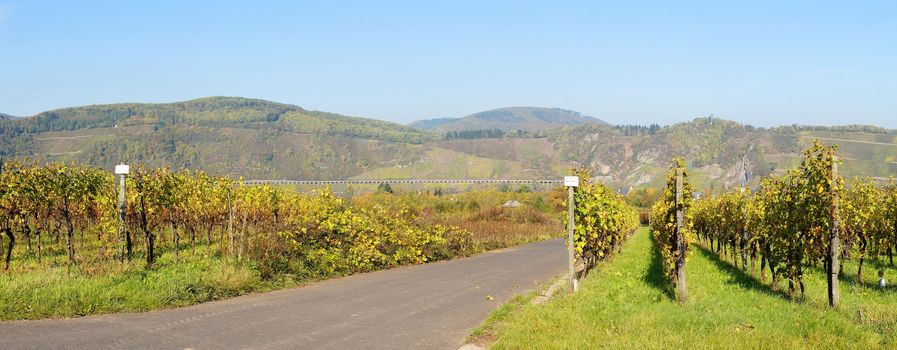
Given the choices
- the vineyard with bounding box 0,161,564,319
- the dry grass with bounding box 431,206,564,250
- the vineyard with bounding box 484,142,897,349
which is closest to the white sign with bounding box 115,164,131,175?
the vineyard with bounding box 0,161,564,319

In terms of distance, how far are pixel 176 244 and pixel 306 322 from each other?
9201mm

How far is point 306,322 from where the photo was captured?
11305 millimetres

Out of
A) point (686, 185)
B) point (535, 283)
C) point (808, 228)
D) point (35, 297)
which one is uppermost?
point (686, 185)

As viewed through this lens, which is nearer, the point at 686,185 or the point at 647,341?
the point at 647,341

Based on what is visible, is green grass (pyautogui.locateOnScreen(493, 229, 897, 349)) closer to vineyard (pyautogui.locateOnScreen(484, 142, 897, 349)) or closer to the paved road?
vineyard (pyautogui.locateOnScreen(484, 142, 897, 349))

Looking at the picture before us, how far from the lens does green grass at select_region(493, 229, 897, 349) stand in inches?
348

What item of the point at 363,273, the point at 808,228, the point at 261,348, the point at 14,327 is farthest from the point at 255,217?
the point at 808,228

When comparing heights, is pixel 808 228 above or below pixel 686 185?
below

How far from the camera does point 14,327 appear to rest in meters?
10.3

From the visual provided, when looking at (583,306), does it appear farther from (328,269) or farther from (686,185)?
(328,269)

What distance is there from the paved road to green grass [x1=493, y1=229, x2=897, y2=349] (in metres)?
1.55

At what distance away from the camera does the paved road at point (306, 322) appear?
968 centimetres

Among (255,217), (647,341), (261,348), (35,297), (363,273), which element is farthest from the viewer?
(255,217)

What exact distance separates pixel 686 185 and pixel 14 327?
12.6m
